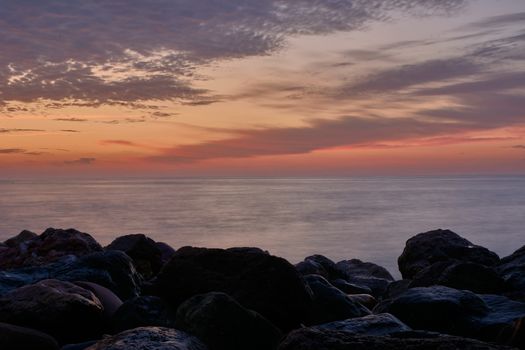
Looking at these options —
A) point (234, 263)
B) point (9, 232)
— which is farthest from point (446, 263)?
A: point (9, 232)

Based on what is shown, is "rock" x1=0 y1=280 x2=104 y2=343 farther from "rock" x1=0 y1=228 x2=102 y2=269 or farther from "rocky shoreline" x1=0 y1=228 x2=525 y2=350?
"rock" x1=0 y1=228 x2=102 y2=269

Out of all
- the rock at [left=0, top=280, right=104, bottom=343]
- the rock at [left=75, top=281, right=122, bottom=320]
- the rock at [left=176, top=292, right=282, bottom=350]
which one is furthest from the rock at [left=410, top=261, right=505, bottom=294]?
the rock at [left=0, top=280, right=104, bottom=343]

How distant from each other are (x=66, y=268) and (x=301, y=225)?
32803 millimetres

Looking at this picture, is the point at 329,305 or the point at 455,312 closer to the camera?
the point at 455,312

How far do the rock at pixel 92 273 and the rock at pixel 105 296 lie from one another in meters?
0.53

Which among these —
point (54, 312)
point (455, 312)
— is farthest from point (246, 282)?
point (455, 312)

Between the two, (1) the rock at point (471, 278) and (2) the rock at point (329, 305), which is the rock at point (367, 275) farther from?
(2) the rock at point (329, 305)

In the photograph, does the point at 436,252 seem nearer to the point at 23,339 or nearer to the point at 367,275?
the point at 367,275

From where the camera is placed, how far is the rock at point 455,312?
6.57 meters

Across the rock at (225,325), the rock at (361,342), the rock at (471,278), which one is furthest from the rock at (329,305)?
the rock at (361,342)

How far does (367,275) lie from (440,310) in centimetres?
917

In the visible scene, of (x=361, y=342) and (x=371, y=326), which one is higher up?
(x=361, y=342)

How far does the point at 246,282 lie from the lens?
7066 mm

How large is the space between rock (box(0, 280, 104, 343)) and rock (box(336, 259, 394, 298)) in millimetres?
7712
